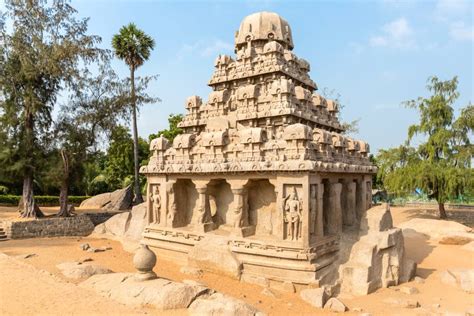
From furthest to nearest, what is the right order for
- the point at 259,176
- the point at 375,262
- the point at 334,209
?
1. the point at 334,209
2. the point at 259,176
3. the point at 375,262

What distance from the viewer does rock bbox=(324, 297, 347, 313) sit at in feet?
31.0

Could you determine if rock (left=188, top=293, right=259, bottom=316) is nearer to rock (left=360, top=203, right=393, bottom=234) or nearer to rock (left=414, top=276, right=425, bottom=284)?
rock (left=360, top=203, right=393, bottom=234)

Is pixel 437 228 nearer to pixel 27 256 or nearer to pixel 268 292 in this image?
pixel 268 292

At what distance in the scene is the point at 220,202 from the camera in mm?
14211

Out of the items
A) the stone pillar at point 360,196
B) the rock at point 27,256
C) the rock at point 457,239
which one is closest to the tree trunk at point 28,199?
the rock at point 27,256

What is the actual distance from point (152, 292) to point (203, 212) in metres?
5.18

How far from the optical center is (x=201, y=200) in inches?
531

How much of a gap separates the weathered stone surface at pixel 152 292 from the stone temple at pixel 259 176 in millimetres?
3218

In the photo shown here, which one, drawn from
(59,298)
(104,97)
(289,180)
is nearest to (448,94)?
(289,180)

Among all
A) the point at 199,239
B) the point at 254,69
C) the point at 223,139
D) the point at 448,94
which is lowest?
the point at 199,239

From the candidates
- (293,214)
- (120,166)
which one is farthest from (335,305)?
(120,166)

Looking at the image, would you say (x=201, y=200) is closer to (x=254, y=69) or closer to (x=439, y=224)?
(x=254, y=69)

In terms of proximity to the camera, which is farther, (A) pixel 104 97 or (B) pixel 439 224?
(A) pixel 104 97

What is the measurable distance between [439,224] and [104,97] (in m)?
23.9
